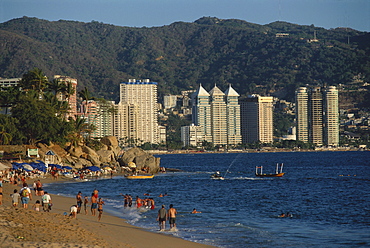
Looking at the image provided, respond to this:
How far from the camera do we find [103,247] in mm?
21922

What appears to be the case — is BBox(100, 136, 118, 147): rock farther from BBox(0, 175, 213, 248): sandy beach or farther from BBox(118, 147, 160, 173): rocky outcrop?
BBox(0, 175, 213, 248): sandy beach

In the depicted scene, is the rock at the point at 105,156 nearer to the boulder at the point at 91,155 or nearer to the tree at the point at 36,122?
the boulder at the point at 91,155

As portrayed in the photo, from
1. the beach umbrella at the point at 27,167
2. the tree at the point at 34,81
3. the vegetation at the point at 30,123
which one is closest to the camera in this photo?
the beach umbrella at the point at 27,167

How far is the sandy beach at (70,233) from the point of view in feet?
69.9

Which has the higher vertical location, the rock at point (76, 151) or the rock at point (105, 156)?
the rock at point (76, 151)

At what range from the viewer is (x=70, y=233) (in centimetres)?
2419

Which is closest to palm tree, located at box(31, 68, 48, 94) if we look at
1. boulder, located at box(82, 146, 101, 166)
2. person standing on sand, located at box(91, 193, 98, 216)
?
boulder, located at box(82, 146, 101, 166)

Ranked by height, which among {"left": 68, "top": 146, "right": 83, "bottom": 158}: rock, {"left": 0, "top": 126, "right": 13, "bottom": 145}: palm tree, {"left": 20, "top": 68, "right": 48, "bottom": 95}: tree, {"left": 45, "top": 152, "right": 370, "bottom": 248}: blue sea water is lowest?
{"left": 45, "top": 152, "right": 370, "bottom": 248}: blue sea water

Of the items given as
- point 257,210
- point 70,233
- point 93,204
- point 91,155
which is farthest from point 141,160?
point 70,233

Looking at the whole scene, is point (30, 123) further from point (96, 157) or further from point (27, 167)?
point (27, 167)

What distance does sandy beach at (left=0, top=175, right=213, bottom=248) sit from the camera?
2131 cm

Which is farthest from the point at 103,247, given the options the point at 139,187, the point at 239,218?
the point at 139,187

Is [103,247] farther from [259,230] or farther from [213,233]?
[259,230]

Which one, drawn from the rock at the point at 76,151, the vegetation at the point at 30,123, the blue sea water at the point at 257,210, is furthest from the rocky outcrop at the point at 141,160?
the blue sea water at the point at 257,210
